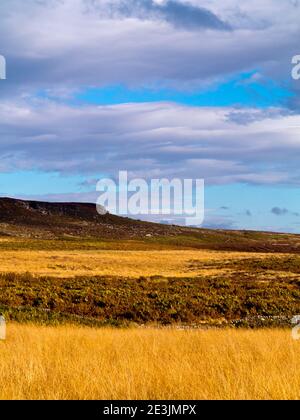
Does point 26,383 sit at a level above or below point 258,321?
above

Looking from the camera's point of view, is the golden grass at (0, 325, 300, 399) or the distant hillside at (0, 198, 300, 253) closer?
the golden grass at (0, 325, 300, 399)

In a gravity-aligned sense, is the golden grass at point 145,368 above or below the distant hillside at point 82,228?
below

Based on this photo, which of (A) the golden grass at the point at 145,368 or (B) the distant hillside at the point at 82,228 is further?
(B) the distant hillside at the point at 82,228

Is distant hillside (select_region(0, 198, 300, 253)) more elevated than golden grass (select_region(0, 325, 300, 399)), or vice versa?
distant hillside (select_region(0, 198, 300, 253))

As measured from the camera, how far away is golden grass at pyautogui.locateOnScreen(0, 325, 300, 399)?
669 cm

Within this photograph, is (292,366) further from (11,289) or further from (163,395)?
(11,289)

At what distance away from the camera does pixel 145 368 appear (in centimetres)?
804

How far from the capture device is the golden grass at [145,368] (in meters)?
6.69

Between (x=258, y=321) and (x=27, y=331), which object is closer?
(x=27, y=331)

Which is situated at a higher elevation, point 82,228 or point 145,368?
point 82,228

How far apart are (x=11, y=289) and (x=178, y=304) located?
10186mm

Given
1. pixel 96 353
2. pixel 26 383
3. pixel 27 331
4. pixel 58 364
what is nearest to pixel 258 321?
pixel 27 331

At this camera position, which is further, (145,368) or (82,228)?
(82,228)

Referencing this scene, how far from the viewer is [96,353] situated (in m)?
9.85
